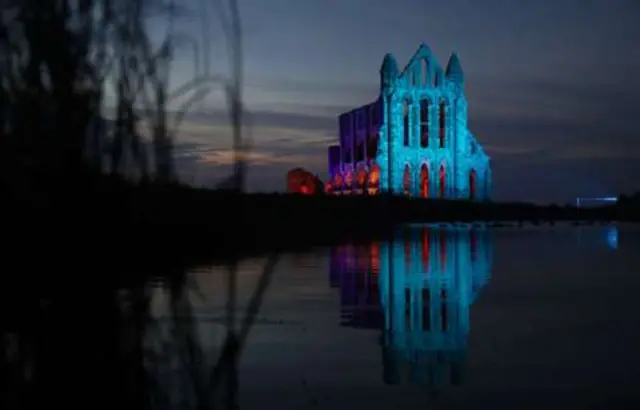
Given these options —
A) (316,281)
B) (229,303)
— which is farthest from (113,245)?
(316,281)

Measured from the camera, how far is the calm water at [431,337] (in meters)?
8.30

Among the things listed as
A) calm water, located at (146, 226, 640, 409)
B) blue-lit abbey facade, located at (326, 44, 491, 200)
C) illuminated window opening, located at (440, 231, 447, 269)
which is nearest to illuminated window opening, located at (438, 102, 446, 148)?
blue-lit abbey facade, located at (326, 44, 491, 200)

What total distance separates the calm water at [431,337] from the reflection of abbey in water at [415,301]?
23 mm

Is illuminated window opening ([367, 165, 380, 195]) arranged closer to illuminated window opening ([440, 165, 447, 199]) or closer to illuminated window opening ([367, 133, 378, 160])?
illuminated window opening ([367, 133, 378, 160])

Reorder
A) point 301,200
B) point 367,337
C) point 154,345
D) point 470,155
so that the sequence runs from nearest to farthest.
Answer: point 154,345
point 367,337
point 301,200
point 470,155

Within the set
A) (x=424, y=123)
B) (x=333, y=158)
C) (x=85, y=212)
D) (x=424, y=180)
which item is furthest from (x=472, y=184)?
(x=85, y=212)

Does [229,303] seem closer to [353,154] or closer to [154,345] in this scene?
[154,345]

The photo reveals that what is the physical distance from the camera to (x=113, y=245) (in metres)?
4.91

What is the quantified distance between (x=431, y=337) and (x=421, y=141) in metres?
77.3

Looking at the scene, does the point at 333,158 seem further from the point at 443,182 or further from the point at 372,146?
the point at 443,182

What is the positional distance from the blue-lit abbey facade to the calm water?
61.8 m

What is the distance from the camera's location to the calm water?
27.2 feet

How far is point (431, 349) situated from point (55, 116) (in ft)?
23.1

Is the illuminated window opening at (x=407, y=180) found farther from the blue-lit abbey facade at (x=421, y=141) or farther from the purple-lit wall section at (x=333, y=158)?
the purple-lit wall section at (x=333, y=158)
